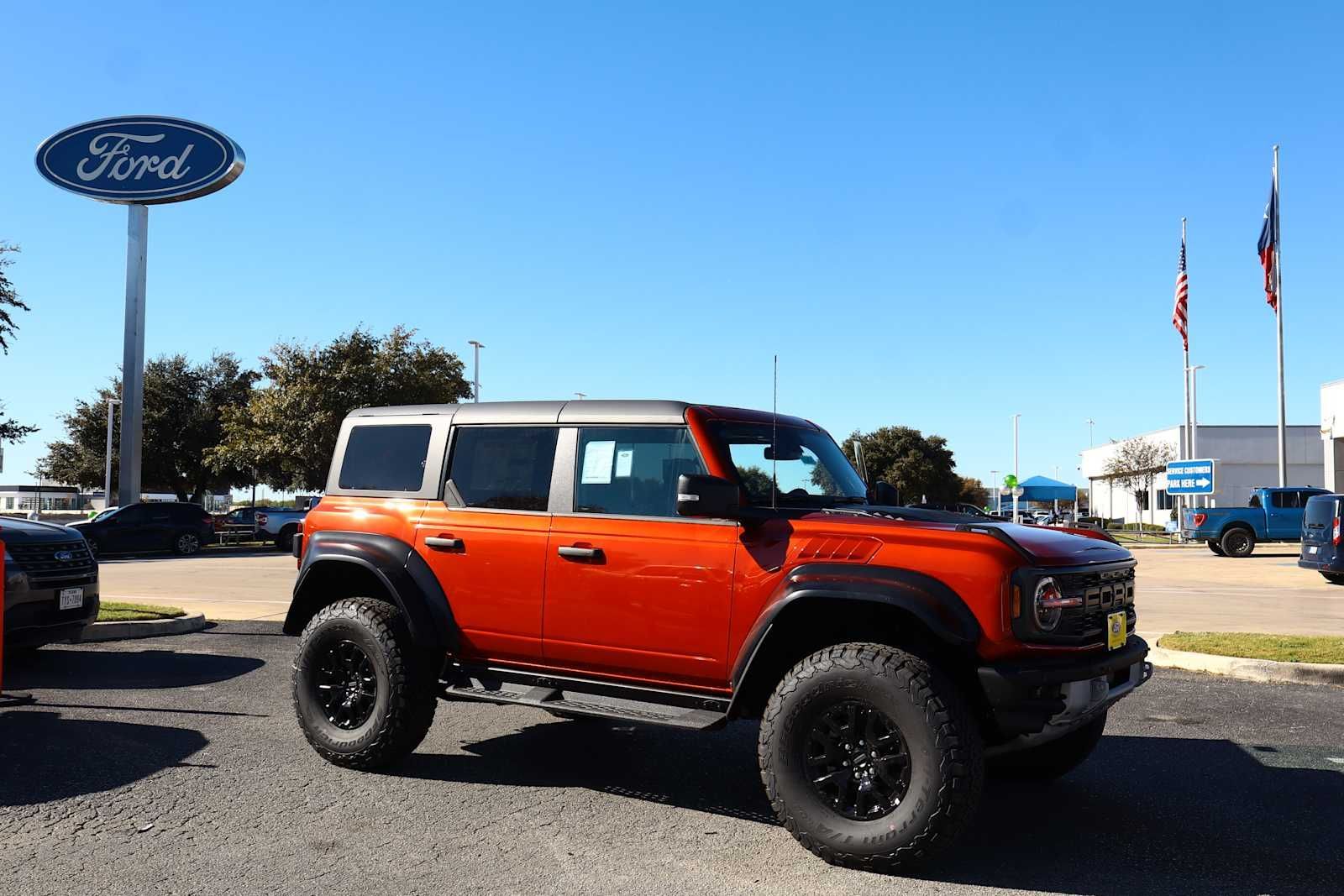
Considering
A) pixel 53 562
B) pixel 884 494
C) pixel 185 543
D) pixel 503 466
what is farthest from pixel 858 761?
pixel 185 543

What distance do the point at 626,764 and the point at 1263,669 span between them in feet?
19.0

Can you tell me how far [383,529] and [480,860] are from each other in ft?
6.95

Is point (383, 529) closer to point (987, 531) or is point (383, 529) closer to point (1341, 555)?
point (987, 531)

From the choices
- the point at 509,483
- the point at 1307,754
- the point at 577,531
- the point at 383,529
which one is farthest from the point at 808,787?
the point at 1307,754

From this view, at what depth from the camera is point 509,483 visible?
5.31 meters

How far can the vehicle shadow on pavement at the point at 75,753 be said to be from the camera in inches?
197

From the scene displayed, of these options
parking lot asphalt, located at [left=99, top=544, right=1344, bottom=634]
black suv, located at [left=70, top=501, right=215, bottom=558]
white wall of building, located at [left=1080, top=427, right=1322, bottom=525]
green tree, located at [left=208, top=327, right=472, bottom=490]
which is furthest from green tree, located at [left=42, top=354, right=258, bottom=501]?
white wall of building, located at [left=1080, top=427, right=1322, bottom=525]

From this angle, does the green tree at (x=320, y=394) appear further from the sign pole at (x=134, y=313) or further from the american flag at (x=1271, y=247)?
the american flag at (x=1271, y=247)

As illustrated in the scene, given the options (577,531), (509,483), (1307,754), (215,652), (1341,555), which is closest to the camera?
(577,531)

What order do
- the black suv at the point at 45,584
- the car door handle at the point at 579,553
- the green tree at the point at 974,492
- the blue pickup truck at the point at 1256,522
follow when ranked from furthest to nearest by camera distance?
the green tree at the point at 974,492 → the blue pickup truck at the point at 1256,522 → the black suv at the point at 45,584 → the car door handle at the point at 579,553

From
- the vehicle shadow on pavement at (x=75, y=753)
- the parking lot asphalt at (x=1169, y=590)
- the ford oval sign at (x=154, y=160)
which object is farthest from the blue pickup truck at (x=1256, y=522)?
the vehicle shadow on pavement at (x=75, y=753)

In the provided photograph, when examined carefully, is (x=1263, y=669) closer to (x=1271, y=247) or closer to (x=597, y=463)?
(x=597, y=463)

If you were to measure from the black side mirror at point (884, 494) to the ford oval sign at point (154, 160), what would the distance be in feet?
78.3

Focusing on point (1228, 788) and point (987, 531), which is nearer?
point (987, 531)
